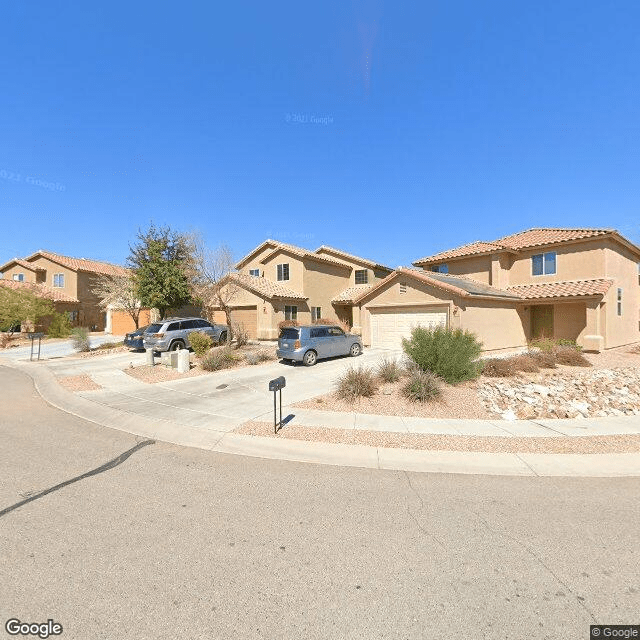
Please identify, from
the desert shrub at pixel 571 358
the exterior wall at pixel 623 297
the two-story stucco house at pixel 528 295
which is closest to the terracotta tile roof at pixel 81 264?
the two-story stucco house at pixel 528 295

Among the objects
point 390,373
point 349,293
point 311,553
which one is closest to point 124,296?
point 349,293

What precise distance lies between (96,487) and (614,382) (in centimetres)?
1579

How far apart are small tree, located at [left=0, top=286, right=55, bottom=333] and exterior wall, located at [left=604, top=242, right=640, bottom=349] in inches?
1577

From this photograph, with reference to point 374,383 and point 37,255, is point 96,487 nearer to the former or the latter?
point 374,383

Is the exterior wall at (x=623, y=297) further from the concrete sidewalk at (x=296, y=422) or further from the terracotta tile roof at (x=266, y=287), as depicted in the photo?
the terracotta tile roof at (x=266, y=287)

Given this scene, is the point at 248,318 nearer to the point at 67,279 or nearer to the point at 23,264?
the point at 67,279

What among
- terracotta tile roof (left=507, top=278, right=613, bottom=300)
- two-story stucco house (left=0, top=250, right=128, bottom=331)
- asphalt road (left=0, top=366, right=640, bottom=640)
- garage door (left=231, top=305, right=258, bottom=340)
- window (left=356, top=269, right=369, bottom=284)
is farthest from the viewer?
two-story stucco house (left=0, top=250, right=128, bottom=331)

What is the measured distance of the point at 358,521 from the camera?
380 centimetres

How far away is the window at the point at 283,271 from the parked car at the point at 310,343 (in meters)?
11.9

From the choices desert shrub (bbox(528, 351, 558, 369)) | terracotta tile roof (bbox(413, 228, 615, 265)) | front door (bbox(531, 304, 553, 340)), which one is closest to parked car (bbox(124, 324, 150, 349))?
Answer: terracotta tile roof (bbox(413, 228, 615, 265))

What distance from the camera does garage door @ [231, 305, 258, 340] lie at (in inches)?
950

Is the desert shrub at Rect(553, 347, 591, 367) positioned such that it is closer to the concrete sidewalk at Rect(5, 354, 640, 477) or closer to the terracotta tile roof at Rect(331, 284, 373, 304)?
the concrete sidewalk at Rect(5, 354, 640, 477)

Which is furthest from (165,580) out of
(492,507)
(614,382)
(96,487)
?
(614,382)

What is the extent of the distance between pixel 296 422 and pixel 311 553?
13.4 feet
